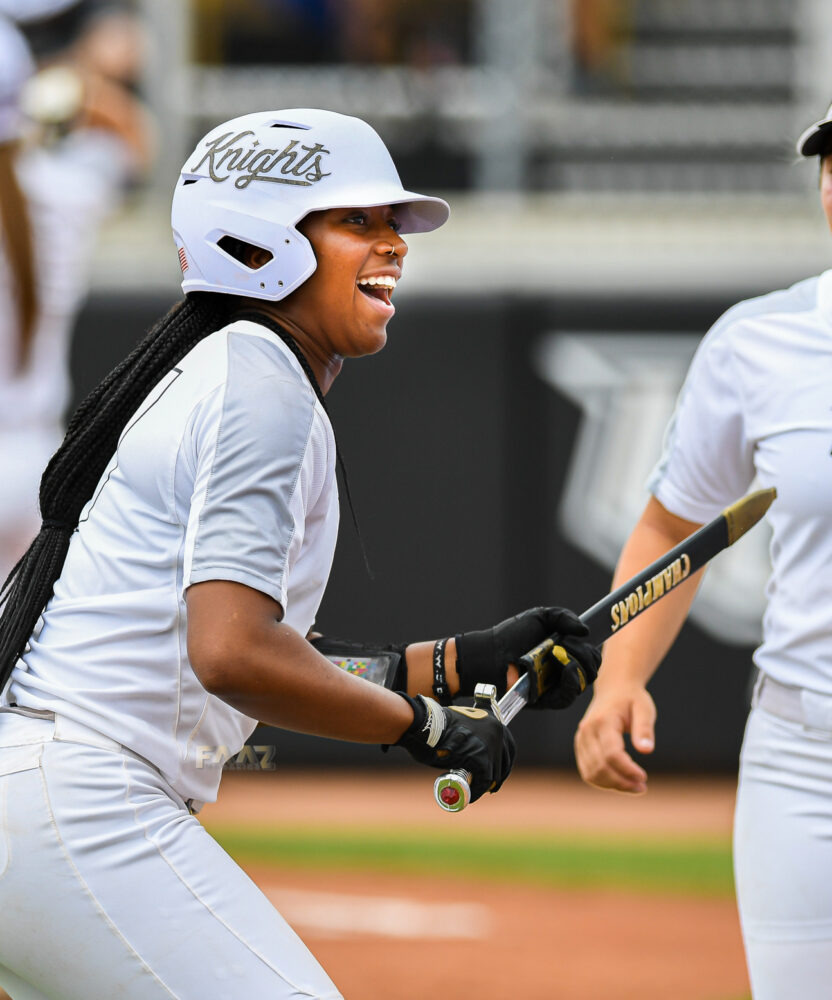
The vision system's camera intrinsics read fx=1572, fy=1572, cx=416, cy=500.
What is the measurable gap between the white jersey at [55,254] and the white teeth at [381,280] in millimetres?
3745

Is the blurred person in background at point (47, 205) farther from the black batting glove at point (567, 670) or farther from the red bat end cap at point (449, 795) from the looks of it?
the red bat end cap at point (449, 795)

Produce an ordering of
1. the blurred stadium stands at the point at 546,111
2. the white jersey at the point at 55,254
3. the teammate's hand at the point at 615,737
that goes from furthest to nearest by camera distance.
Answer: the blurred stadium stands at the point at 546,111, the white jersey at the point at 55,254, the teammate's hand at the point at 615,737

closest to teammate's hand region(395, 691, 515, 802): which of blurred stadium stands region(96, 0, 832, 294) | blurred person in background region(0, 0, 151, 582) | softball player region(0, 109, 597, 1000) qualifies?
softball player region(0, 109, 597, 1000)

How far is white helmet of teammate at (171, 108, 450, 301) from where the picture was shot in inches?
101

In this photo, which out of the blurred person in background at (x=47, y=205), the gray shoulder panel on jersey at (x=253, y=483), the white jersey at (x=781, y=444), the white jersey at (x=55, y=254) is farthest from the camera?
the white jersey at (x=55, y=254)

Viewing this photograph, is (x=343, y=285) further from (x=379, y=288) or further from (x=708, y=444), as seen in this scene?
(x=708, y=444)

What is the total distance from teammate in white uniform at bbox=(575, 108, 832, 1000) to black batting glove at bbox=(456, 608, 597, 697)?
0.89 feet

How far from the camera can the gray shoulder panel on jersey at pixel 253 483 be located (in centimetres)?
223

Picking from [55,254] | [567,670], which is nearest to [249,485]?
[567,670]

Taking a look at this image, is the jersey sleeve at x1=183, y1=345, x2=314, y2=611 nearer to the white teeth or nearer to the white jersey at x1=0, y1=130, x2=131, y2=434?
the white teeth

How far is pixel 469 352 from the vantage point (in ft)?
27.5

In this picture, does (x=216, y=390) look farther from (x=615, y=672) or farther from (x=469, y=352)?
(x=469, y=352)

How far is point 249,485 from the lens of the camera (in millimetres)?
2258

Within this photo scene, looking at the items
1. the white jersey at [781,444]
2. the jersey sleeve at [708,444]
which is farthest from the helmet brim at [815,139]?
the jersey sleeve at [708,444]
